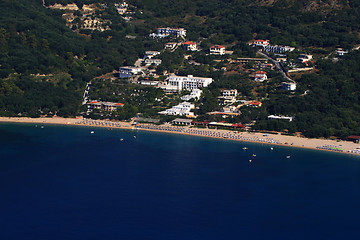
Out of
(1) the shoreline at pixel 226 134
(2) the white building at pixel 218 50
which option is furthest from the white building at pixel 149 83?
(2) the white building at pixel 218 50

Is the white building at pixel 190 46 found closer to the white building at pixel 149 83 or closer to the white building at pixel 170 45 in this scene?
the white building at pixel 170 45

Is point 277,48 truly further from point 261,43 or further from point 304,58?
point 304,58

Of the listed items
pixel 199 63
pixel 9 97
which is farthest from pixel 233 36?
pixel 9 97

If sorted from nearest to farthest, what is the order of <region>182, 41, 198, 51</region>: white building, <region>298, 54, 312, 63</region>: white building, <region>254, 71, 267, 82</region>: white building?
1. <region>254, 71, 267, 82</region>: white building
2. <region>298, 54, 312, 63</region>: white building
3. <region>182, 41, 198, 51</region>: white building

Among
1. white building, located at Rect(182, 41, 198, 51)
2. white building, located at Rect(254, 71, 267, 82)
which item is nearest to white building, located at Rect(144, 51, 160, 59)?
white building, located at Rect(182, 41, 198, 51)

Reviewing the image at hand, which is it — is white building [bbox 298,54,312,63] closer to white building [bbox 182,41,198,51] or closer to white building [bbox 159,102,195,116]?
white building [bbox 182,41,198,51]

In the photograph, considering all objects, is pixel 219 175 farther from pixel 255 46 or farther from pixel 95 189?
pixel 255 46


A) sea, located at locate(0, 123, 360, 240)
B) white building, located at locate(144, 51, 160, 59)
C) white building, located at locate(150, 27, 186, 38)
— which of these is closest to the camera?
sea, located at locate(0, 123, 360, 240)
